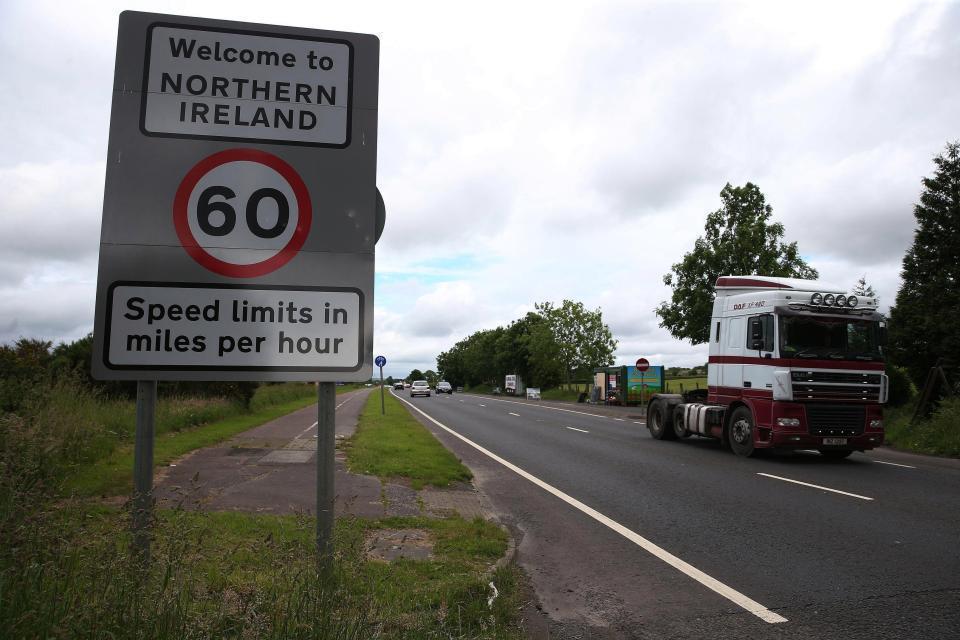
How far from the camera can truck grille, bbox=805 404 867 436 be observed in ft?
40.6

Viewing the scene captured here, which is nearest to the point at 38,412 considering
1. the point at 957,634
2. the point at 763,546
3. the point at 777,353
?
the point at 763,546

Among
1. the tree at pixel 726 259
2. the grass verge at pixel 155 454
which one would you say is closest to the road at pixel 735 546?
the grass verge at pixel 155 454

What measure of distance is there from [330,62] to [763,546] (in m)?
5.98

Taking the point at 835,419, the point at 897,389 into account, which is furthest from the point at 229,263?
the point at 897,389

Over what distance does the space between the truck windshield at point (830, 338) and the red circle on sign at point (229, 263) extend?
37.7ft

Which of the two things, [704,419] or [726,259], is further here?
[726,259]

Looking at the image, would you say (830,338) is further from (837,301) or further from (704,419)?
(704,419)

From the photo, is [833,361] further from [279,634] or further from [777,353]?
[279,634]

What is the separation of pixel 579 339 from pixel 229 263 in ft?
225

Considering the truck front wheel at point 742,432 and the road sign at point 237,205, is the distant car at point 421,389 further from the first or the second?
the road sign at point 237,205

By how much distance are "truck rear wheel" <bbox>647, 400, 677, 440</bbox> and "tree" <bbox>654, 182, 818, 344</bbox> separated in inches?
802

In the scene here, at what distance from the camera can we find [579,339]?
7031cm

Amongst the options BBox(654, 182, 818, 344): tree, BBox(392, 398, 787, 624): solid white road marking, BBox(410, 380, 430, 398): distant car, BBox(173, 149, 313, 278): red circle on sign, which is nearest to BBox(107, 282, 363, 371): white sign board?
BBox(173, 149, 313, 278): red circle on sign

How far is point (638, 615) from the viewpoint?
14.9ft
